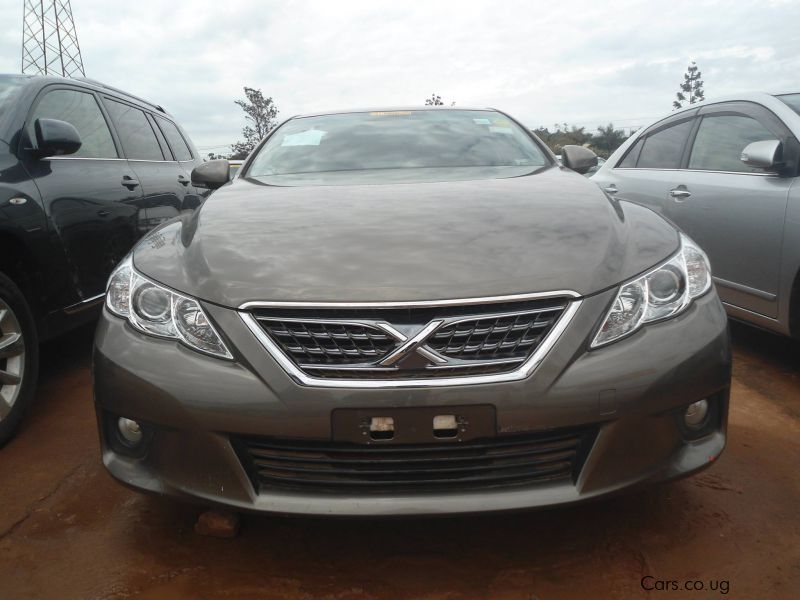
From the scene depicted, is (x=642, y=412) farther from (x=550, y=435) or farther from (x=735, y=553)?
(x=735, y=553)

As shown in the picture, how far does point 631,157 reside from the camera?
537 centimetres

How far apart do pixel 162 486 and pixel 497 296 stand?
106cm

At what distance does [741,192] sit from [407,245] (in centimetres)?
258

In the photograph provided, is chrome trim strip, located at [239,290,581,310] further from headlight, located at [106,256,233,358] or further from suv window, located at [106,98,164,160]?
suv window, located at [106,98,164,160]

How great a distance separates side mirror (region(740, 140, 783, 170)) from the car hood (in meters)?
1.33

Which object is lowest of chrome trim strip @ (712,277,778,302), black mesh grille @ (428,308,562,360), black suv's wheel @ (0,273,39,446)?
chrome trim strip @ (712,277,778,302)

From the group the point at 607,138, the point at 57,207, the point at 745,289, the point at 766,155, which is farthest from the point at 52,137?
the point at 607,138

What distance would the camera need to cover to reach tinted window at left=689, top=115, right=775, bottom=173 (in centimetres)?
402

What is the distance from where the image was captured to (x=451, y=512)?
181 cm

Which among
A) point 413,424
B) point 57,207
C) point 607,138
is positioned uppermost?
point 57,207

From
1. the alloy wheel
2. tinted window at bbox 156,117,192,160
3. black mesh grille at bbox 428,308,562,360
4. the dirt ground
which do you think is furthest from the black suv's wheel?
tinted window at bbox 156,117,192,160

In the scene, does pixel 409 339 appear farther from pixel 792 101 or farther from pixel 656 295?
pixel 792 101

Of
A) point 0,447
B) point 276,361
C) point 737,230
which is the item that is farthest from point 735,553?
point 0,447

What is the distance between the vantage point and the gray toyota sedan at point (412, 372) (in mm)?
1809
